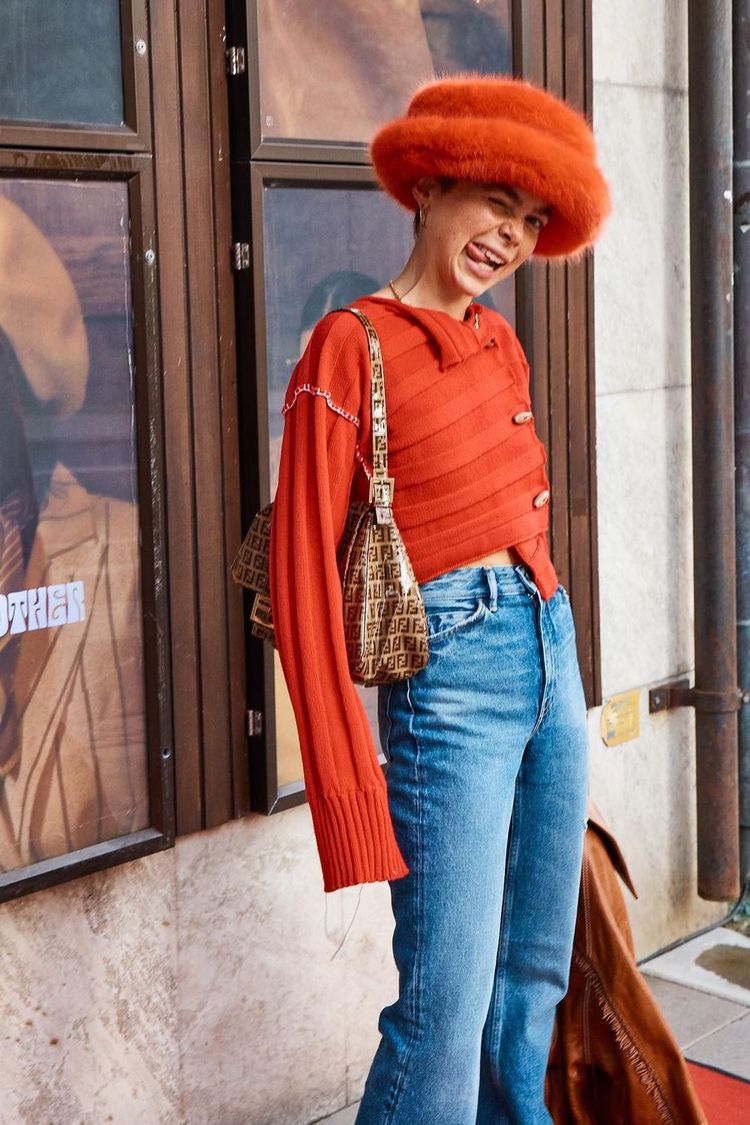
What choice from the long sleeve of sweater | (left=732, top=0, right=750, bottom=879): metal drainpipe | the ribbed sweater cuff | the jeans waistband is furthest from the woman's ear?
(left=732, top=0, right=750, bottom=879): metal drainpipe

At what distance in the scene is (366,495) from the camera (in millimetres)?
2531

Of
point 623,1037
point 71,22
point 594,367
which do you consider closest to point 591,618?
point 594,367

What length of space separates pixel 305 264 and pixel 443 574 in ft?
3.59

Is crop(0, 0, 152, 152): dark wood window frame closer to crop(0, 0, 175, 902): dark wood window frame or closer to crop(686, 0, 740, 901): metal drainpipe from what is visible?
crop(0, 0, 175, 902): dark wood window frame

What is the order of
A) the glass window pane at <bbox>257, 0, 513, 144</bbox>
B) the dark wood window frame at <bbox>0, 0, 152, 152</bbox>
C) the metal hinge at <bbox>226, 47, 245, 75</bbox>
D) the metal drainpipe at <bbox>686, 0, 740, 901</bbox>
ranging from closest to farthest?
the dark wood window frame at <bbox>0, 0, 152, 152</bbox>
the metal hinge at <bbox>226, 47, 245, 75</bbox>
the glass window pane at <bbox>257, 0, 513, 144</bbox>
the metal drainpipe at <bbox>686, 0, 740, 901</bbox>

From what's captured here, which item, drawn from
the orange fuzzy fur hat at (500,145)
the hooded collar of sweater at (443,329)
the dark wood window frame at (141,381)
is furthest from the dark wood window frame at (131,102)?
the hooded collar of sweater at (443,329)

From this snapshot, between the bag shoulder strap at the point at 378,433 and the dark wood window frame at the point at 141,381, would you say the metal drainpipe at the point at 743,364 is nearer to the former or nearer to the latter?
the dark wood window frame at the point at 141,381

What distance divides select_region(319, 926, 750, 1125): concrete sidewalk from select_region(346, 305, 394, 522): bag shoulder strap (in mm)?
1770

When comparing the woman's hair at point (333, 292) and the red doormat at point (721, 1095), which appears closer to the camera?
the woman's hair at point (333, 292)

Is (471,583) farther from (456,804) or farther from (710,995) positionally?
(710,995)

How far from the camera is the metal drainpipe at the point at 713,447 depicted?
14.4 ft

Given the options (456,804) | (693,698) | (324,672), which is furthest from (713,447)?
(324,672)

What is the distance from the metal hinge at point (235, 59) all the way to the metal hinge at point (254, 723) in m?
1.29

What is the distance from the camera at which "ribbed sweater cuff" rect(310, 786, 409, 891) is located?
94.2 inches
